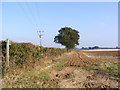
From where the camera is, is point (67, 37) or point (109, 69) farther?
point (67, 37)

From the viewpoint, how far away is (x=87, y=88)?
6625 mm

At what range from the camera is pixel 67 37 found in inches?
2416

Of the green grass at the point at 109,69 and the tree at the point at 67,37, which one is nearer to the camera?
the green grass at the point at 109,69

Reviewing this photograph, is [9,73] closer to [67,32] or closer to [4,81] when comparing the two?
[4,81]

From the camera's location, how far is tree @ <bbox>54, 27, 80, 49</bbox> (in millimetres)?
61409

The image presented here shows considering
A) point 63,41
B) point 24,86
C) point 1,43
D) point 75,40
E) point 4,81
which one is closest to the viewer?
point 24,86

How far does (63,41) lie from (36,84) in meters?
54.6

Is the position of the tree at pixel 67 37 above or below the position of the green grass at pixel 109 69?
above

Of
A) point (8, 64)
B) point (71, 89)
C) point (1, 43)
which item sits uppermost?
point (1, 43)

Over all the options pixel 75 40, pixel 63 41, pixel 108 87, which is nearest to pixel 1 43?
pixel 108 87

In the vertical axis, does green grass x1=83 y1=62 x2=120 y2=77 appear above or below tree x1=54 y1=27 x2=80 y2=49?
below

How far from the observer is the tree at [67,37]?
6141 cm

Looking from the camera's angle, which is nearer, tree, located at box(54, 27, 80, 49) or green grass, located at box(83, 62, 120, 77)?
green grass, located at box(83, 62, 120, 77)

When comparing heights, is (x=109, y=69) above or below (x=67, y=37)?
below
